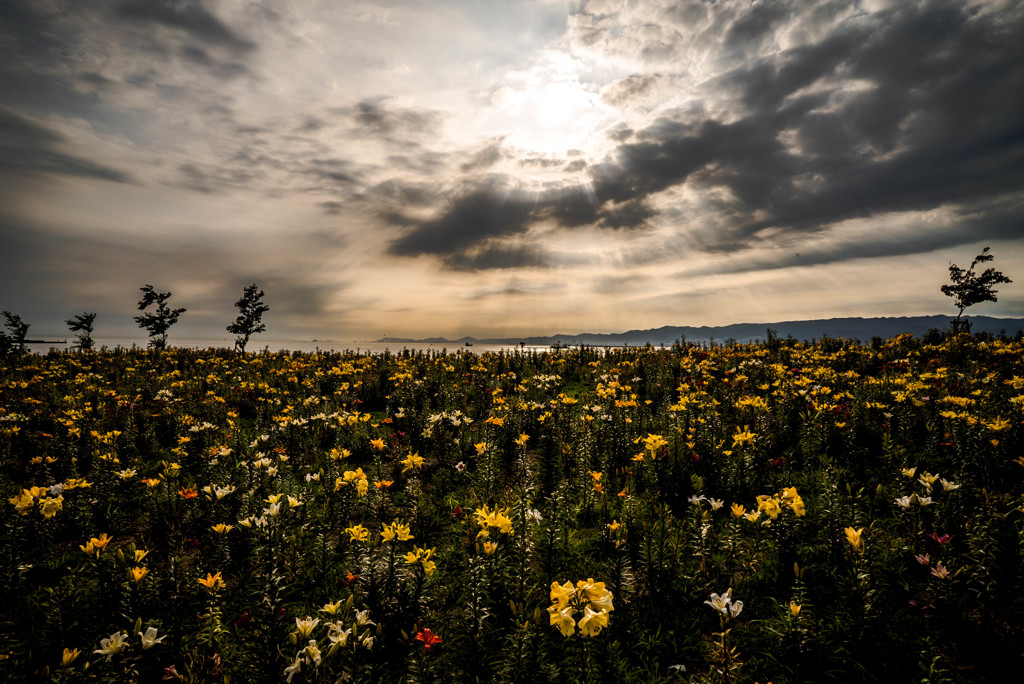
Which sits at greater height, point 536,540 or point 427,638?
point 427,638

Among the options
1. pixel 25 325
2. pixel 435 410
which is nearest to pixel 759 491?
pixel 435 410

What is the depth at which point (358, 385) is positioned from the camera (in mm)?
10320

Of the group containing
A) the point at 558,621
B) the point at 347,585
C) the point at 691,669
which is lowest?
the point at 691,669

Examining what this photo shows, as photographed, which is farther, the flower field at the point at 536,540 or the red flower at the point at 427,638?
the flower field at the point at 536,540

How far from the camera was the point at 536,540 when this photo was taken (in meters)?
4.36

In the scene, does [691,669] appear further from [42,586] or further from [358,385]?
[358,385]

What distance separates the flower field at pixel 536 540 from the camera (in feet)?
8.80

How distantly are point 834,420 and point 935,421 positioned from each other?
52.0 inches

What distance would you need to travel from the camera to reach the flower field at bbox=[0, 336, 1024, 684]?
268cm

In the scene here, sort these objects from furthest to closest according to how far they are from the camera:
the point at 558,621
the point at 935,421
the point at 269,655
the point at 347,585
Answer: the point at 935,421, the point at 347,585, the point at 269,655, the point at 558,621

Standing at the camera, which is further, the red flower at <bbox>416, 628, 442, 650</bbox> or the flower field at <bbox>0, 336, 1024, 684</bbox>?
the flower field at <bbox>0, 336, 1024, 684</bbox>

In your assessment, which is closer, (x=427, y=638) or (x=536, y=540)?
(x=427, y=638)

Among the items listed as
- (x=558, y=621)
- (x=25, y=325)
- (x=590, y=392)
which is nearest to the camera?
(x=558, y=621)

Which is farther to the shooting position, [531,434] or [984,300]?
[984,300]
